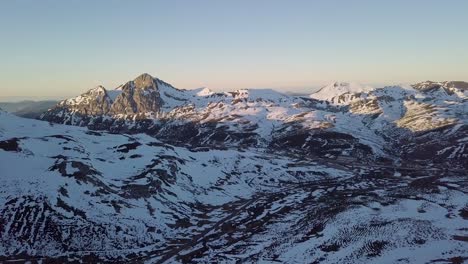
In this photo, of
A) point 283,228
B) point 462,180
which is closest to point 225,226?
point 283,228

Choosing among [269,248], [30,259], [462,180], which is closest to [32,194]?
[30,259]

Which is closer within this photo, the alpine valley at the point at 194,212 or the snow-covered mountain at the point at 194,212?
the alpine valley at the point at 194,212

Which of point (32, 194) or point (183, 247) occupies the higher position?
point (32, 194)

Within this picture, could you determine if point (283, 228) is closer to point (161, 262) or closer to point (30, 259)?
point (161, 262)

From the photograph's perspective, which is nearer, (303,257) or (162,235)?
(303,257)

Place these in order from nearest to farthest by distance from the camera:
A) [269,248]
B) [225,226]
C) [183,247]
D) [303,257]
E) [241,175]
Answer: [303,257], [269,248], [183,247], [225,226], [241,175]

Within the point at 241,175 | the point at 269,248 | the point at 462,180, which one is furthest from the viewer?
the point at 241,175

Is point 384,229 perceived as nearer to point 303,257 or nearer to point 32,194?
point 303,257

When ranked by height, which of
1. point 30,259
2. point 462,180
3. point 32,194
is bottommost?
point 462,180

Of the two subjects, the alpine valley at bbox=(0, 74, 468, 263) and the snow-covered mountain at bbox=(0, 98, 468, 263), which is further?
the snow-covered mountain at bbox=(0, 98, 468, 263)
